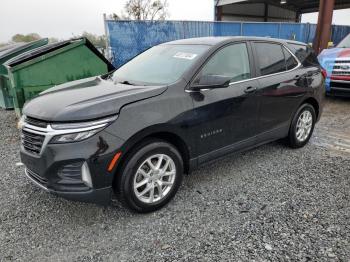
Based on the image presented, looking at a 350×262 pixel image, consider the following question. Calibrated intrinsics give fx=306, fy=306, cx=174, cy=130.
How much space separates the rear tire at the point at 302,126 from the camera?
4336 millimetres

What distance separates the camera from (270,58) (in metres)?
3.93

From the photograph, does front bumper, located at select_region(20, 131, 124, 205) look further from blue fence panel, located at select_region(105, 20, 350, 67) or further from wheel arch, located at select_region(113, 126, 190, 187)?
blue fence panel, located at select_region(105, 20, 350, 67)

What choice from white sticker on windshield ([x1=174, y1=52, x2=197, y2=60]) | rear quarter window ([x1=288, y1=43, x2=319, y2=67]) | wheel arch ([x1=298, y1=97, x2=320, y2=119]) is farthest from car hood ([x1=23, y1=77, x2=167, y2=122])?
wheel arch ([x1=298, y1=97, x2=320, y2=119])

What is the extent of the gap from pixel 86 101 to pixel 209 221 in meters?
1.54

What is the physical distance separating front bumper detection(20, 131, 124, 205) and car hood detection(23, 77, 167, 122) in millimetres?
213

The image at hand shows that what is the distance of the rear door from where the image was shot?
376cm

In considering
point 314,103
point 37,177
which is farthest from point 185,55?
point 314,103

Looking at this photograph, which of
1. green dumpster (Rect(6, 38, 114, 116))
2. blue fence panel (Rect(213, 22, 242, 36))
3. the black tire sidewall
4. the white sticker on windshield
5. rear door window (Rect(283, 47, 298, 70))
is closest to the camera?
the black tire sidewall

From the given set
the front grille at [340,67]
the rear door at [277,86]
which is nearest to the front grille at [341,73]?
the front grille at [340,67]

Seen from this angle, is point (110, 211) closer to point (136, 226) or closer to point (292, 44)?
point (136, 226)

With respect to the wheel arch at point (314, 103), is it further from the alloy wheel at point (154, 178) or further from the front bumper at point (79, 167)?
the front bumper at point (79, 167)

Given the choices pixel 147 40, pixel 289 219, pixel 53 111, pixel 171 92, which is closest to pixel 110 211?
pixel 53 111

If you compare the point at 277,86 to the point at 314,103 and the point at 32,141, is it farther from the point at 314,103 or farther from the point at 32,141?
the point at 32,141

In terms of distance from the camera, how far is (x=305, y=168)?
3908 mm
